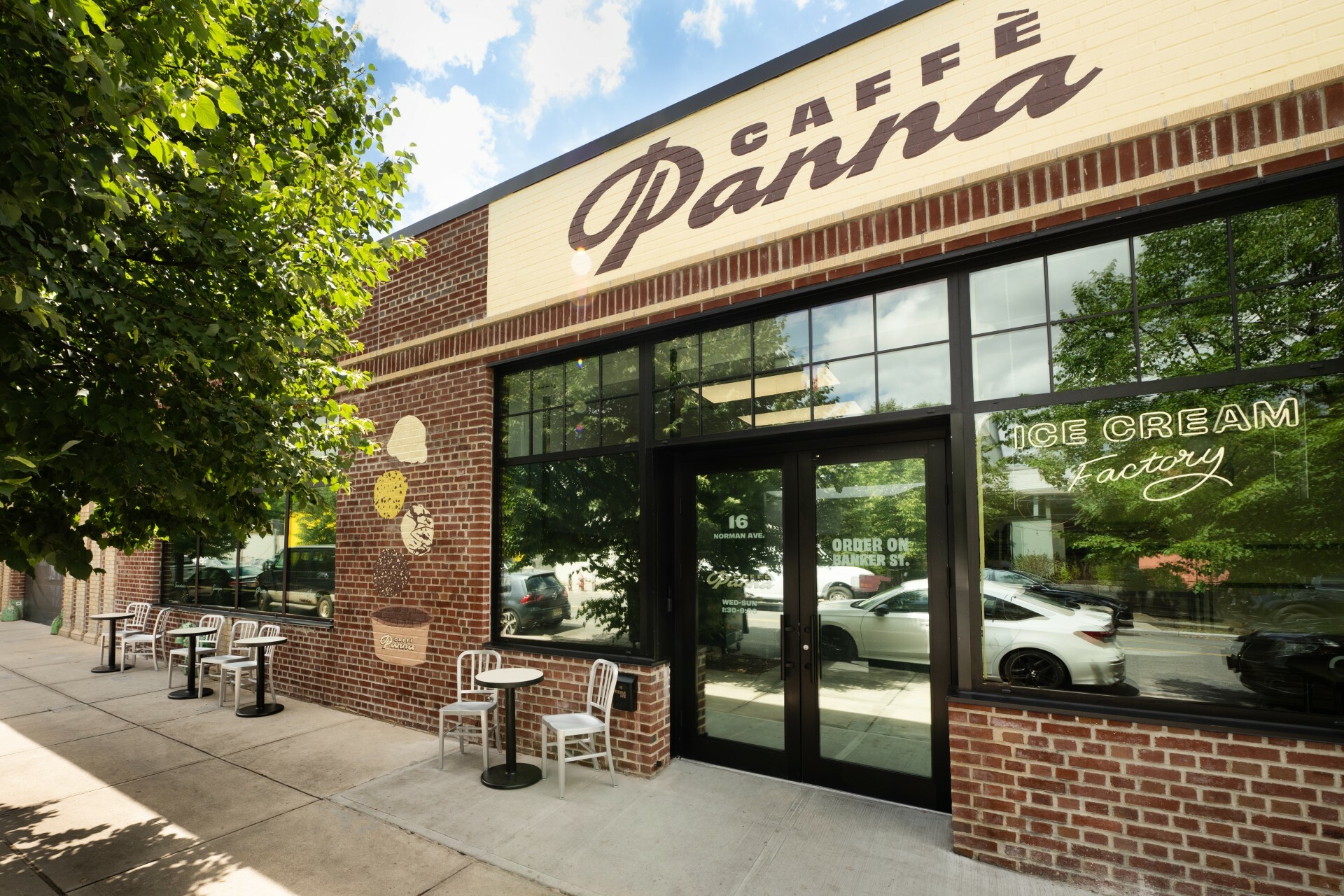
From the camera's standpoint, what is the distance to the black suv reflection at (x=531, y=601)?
587cm

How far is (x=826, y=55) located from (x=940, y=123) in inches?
43.1

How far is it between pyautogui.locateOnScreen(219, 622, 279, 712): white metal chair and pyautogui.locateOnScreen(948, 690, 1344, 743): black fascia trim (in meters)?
7.21

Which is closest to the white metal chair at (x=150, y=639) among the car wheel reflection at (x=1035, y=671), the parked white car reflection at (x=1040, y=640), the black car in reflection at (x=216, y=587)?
the black car in reflection at (x=216, y=587)

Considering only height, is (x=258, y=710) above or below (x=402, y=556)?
below

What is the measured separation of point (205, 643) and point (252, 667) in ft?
7.46

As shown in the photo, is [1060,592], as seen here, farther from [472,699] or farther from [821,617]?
[472,699]

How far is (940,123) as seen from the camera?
13.7 feet

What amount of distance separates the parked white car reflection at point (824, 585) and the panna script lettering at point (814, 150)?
2820mm

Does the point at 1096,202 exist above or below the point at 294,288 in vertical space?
above

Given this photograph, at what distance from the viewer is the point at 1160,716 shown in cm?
339

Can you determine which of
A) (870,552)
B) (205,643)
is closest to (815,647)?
(870,552)

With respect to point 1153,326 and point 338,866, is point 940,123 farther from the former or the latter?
point 338,866

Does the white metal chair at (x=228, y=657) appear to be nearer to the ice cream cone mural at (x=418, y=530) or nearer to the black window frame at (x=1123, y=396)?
the ice cream cone mural at (x=418, y=530)

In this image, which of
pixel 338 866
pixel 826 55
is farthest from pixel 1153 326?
pixel 338 866
